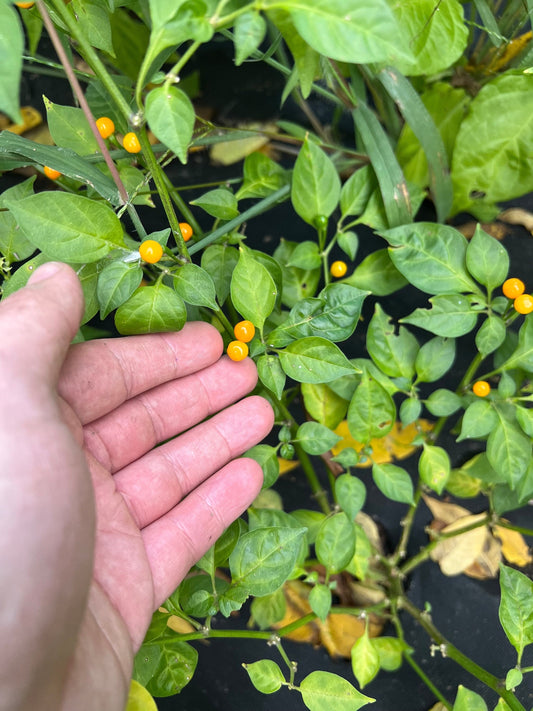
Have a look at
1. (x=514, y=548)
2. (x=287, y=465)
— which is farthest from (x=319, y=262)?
(x=514, y=548)

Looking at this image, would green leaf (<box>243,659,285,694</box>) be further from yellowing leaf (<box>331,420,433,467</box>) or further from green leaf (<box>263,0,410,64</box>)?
green leaf (<box>263,0,410,64</box>)

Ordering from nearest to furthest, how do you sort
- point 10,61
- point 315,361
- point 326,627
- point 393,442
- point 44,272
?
point 10,61 → point 44,272 → point 315,361 → point 326,627 → point 393,442

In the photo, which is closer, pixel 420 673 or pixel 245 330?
pixel 245 330

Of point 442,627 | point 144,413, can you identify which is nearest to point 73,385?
point 144,413

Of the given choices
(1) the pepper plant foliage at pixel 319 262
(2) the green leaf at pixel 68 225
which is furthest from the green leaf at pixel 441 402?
(2) the green leaf at pixel 68 225

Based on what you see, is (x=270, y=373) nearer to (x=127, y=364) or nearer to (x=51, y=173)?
(x=127, y=364)

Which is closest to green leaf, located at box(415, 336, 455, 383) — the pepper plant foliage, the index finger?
the pepper plant foliage

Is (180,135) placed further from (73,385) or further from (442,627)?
(442,627)
